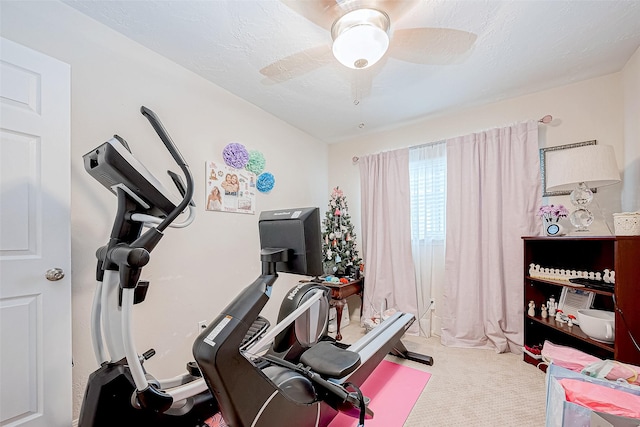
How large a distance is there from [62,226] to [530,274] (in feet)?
10.6

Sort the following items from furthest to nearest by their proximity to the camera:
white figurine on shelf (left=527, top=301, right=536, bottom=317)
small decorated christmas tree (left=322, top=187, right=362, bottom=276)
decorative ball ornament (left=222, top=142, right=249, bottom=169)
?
small decorated christmas tree (left=322, top=187, right=362, bottom=276) < decorative ball ornament (left=222, top=142, right=249, bottom=169) < white figurine on shelf (left=527, top=301, right=536, bottom=317)

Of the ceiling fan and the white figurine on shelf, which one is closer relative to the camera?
the ceiling fan

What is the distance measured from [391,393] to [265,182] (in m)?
2.05

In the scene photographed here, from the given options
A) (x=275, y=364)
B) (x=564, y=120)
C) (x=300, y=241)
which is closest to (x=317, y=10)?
(x=300, y=241)

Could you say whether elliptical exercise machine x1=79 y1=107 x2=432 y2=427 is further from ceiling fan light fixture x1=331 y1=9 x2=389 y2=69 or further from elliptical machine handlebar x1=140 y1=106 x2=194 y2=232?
ceiling fan light fixture x1=331 y1=9 x2=389 y2=69

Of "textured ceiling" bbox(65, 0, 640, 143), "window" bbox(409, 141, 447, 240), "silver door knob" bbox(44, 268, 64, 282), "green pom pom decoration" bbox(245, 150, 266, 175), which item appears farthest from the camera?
"window" bbox(409, 141, 447, 240)

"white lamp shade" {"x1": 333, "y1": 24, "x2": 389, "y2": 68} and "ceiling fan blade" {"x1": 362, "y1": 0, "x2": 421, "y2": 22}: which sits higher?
"ceiling fan blade" {"x1": 362, "y1": 0, "x2": 421, "y2": 22}

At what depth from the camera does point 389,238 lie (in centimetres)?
305

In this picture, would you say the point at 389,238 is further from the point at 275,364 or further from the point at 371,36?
the point at 371,36

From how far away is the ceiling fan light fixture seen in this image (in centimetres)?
140

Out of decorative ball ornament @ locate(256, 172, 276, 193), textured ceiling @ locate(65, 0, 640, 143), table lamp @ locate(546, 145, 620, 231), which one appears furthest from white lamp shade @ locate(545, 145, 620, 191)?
decorative ball ornament @ locate(256, 172, 276, 193)

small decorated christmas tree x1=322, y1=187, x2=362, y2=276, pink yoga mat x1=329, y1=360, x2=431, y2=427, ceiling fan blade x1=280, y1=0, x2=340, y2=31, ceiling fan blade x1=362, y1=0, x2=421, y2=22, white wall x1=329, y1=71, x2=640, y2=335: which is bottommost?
pink yoga mat x1=329, y1=360, x2=431, y2=427

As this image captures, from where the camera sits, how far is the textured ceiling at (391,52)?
149 cm

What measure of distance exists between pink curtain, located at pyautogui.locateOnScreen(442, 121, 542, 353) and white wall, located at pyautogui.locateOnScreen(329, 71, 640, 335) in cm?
16
